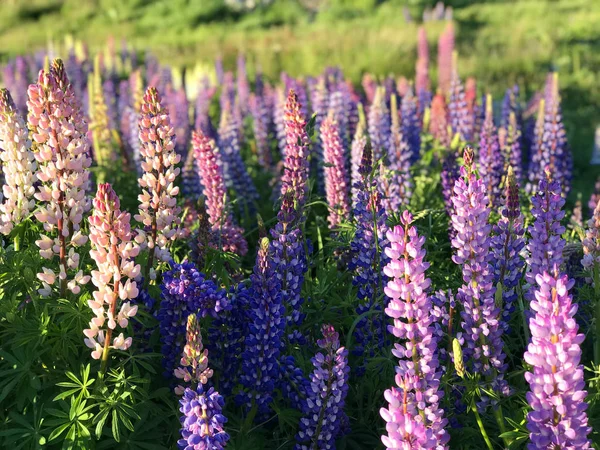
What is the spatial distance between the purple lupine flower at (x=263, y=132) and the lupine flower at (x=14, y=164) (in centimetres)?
341

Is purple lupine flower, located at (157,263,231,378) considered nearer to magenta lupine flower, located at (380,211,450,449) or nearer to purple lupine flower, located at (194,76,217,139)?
magenta lupine flower, located at (380,211,450,449)

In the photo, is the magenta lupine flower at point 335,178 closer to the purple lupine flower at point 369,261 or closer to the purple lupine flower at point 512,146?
the purple lupine flower at point 369,261

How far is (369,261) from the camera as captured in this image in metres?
3.32

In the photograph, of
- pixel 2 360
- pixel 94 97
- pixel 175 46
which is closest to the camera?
pixel 2 360

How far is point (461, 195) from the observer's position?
270 cm

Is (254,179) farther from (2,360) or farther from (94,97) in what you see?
(2,360)

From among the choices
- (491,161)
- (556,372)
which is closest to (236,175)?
(491,161)

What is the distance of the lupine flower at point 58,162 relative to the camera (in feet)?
A: 9.27

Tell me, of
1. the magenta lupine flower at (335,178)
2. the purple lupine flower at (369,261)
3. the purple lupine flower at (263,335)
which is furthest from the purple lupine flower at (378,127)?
the purple lupine flower at (263,335)

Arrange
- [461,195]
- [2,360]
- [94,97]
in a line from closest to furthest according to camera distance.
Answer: [461,195] < [2,360] < [94,97]

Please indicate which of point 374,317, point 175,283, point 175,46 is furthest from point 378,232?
point 175,46

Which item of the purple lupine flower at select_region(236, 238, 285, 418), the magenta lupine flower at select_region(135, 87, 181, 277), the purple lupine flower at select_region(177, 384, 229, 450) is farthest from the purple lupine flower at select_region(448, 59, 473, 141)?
the purple lupine flower at select_region(177, 384, 229, 450)

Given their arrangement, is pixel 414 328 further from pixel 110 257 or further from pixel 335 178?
pixel 335 178

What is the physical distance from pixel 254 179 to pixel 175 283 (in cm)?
371
